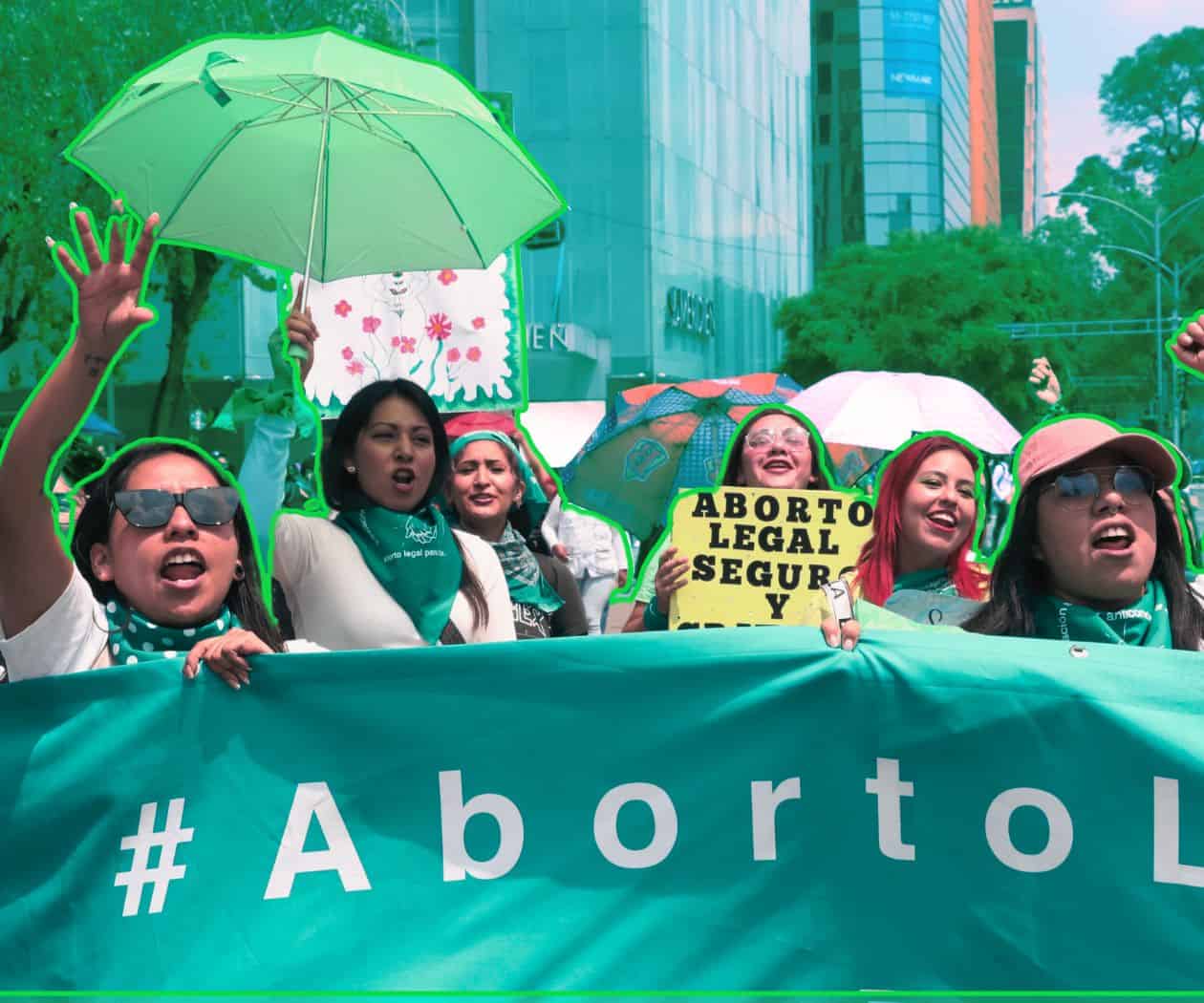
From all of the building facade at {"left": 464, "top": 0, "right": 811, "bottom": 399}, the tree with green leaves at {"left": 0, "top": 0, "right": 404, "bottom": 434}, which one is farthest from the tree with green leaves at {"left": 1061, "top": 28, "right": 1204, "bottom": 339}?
the tree with green leaves at {"left": 0, "top": 0, "right": 404, "bottom": 434}

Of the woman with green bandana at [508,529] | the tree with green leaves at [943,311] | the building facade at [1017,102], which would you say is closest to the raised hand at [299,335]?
the woman with green bandana at [508,529]

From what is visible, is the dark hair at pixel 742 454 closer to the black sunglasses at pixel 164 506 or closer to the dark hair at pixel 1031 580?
the dark hair at pixel 1031 580

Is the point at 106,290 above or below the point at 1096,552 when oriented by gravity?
above

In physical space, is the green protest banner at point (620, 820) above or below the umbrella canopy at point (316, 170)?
below

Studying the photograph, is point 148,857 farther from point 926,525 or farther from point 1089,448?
point 926,525

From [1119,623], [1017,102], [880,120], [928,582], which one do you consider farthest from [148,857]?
[1017,102]

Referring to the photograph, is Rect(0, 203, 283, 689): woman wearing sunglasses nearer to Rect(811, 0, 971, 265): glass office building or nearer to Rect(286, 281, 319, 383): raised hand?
Rect(286, 281, 319, 383): raised hand

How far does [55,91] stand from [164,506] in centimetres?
2137

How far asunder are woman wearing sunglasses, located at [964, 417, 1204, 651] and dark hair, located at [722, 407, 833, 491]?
6.66 feet

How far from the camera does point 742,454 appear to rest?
5742 millimetres

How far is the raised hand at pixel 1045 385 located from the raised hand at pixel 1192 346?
480 cm

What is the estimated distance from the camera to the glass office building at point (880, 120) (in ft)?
297

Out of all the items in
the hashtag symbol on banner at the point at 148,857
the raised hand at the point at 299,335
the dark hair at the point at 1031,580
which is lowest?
the hashtag symbol on banner at the point at 148,857

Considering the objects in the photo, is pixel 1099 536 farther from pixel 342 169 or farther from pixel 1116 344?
pixel 1116 344
